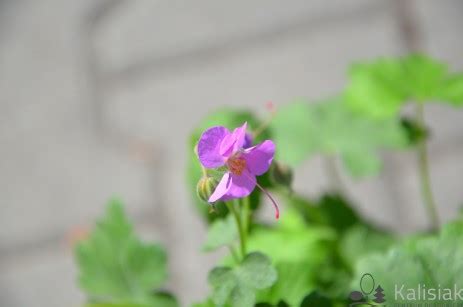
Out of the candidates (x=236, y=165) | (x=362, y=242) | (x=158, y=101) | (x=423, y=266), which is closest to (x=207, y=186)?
(x=236, y=165)

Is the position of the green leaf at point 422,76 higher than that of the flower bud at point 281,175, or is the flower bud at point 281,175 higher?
the green leaf at point 422,76

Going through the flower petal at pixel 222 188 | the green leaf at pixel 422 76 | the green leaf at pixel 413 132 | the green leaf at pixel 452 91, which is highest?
the green leaf at pixel 422 76

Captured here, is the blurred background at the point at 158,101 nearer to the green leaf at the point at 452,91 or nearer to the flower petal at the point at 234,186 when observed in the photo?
the green leaf at the point at 452,91

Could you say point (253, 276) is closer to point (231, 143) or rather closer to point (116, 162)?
point (231, 143)

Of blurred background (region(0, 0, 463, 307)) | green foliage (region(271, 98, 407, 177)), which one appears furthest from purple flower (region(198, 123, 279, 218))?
blurred background (region(0, 0, 463, 307))

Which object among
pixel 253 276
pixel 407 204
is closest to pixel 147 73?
pixel 407 204

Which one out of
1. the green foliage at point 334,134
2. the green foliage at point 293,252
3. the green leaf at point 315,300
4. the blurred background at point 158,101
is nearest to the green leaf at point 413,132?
the green foliage at point 334,134
